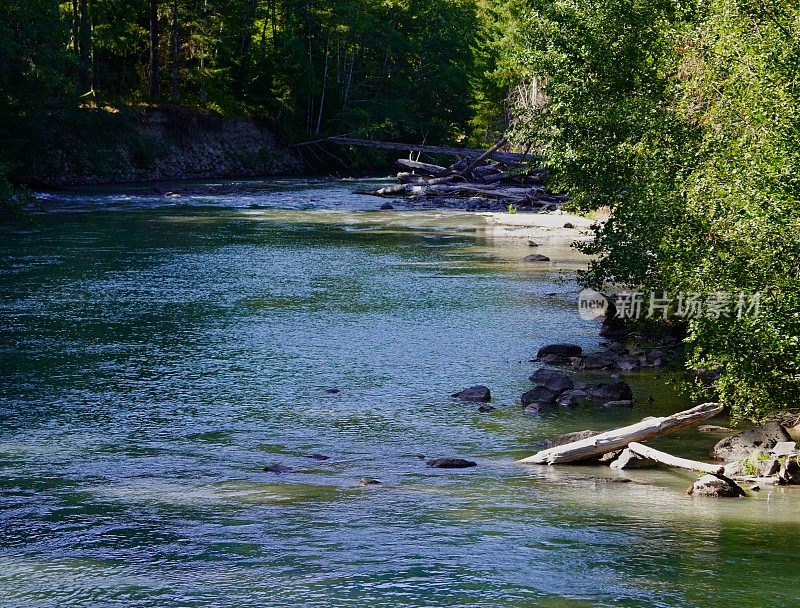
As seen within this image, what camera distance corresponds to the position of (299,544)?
1062 cm

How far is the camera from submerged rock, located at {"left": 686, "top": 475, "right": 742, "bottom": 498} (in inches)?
475

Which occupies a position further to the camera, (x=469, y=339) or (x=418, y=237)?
(x=418, y=237)

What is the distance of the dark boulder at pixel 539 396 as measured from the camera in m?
16.7

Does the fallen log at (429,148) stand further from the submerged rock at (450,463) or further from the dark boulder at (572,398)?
the submerged rock at (450,463)

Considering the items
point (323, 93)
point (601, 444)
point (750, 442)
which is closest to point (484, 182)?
point (323, 93)

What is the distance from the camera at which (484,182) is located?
190 ft

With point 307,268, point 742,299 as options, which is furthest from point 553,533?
point 307,268

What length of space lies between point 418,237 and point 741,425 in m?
24.5

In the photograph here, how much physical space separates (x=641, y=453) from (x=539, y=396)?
138 inches

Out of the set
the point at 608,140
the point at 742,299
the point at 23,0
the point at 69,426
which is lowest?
the point at 69,426

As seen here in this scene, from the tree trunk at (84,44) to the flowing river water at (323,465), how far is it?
117 ft

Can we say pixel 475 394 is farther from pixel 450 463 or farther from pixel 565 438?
pixel 450 463

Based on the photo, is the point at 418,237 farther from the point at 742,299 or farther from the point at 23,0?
the point at 742,299

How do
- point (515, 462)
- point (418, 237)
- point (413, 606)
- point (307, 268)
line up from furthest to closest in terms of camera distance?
1. point (418, 237)
2. point (307, 268)
3. point (515, 462)
4. point (413, 606)
